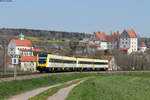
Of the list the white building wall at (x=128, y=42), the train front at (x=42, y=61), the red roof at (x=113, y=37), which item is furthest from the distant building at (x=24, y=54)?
the red roof at (x=113, y=37)

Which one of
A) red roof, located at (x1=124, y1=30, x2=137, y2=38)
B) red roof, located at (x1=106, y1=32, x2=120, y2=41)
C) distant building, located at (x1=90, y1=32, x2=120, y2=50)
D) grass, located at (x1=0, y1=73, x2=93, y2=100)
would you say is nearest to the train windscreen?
grass, located at (x1=0, y1=73, x2=93, y2=100)

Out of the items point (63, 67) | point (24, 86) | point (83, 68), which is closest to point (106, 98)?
point (24, 86)

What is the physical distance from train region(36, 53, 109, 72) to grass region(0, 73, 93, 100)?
2474mm

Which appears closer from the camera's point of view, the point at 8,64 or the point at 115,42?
the point at 8,64

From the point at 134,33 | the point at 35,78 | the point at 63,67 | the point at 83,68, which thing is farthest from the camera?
the point at 134,33

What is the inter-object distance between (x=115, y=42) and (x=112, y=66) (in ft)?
239

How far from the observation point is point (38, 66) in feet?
185

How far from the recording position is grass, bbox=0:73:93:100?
30519 millimetres

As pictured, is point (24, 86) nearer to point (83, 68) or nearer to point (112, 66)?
point (83, 68)

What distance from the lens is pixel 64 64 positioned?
63.8 m

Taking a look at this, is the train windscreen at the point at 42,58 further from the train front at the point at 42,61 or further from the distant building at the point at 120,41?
the distant building at the point at 120,41

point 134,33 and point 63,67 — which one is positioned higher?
point 134,33

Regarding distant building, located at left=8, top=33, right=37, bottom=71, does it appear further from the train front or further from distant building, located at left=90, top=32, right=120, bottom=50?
distant building, located at left=90, top=32, right=120, bottom=50

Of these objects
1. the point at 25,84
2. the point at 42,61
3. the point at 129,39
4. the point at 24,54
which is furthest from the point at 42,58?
the point at 129,39
